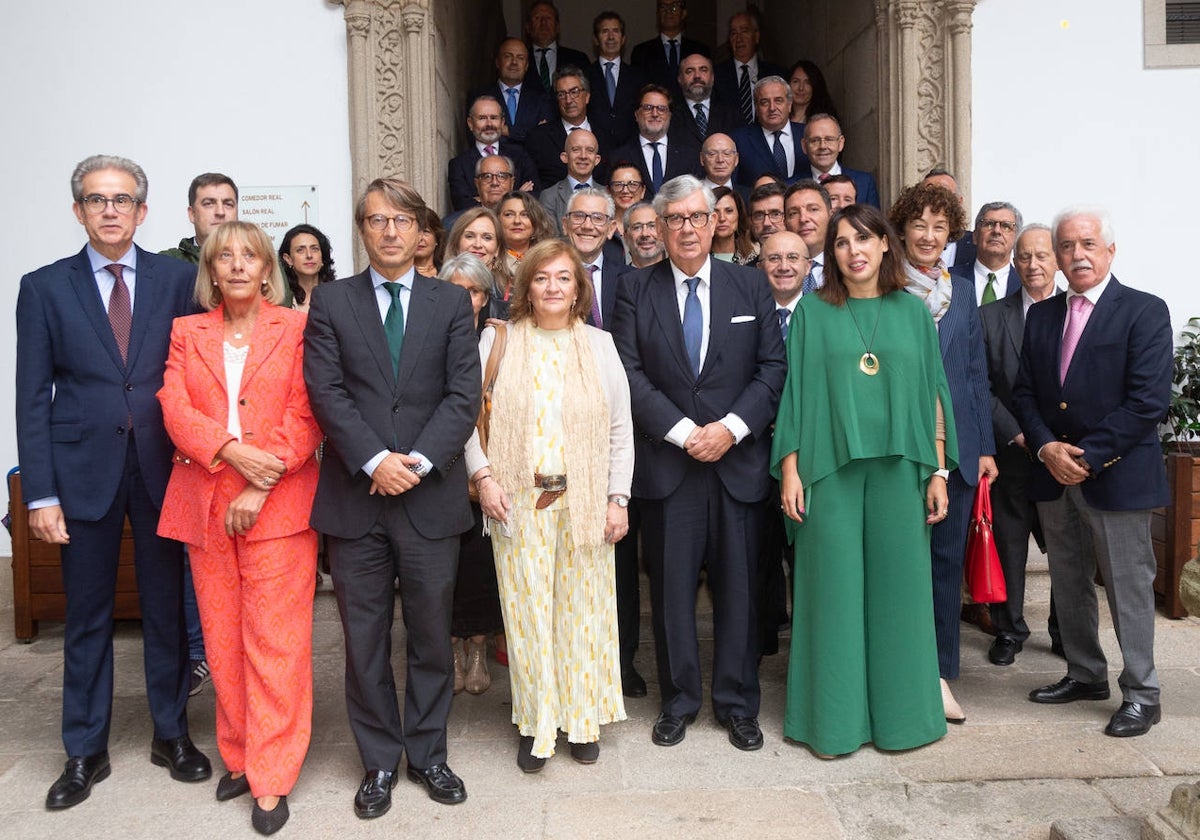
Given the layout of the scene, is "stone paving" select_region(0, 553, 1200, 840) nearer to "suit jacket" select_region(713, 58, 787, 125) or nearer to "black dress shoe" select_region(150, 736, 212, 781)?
"black dress shoe" select_region(150, 736, 212, 781)

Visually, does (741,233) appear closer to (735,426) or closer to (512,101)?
(735,426)

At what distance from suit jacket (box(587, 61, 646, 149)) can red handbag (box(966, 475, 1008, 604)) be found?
12.2ft

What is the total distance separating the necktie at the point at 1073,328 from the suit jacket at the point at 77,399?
3.46 meters

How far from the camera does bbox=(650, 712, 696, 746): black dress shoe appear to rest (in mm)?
3941

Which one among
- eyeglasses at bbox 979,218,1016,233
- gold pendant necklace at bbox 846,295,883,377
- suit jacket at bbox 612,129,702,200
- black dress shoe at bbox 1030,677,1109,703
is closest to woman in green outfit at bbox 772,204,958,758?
gold pendant necklace at bbox 846,295,883,377

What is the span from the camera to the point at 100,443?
364 cm

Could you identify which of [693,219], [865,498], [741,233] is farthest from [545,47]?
[865,498]

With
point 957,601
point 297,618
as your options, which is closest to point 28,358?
point 297,618

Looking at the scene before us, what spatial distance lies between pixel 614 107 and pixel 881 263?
399 cm

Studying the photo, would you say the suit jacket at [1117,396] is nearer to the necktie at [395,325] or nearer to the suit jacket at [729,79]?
the necktie at [395,325]

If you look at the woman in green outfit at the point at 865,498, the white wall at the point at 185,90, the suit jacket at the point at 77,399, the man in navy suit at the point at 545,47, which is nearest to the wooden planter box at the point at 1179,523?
the woman in green outfit at the point at 865,498

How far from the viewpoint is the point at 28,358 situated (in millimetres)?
3613

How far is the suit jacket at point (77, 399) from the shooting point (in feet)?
11.8

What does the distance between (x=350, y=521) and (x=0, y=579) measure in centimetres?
400
